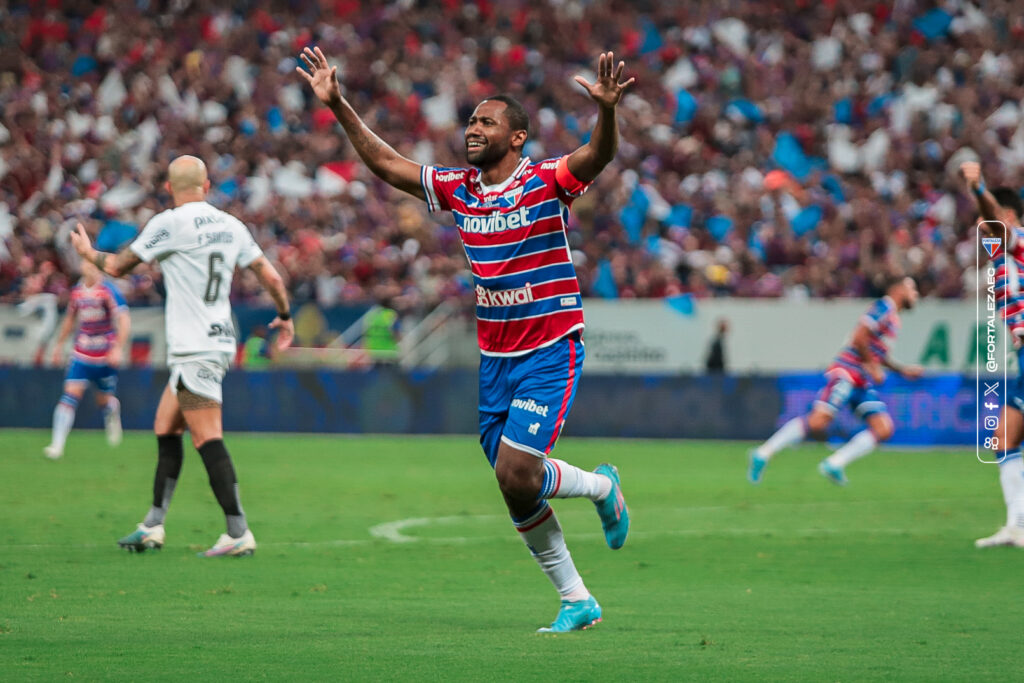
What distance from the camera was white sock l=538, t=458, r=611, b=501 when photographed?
22.9ft

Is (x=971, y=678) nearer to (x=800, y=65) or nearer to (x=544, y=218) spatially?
(x=544, y=218)

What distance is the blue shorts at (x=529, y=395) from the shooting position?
6.82 m

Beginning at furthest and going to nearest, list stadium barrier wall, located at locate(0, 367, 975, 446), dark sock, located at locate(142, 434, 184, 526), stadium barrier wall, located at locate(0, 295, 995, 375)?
1. stadium barrier wall, located at locate(0, 295, 995, 375)
2. stadium barrier wall, located at locate(0, 367, 975, 446)
3. dark sock, located at locate(142, 434, 184, 526)

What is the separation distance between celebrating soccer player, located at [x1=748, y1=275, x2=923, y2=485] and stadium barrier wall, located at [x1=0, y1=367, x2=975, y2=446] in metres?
6.73

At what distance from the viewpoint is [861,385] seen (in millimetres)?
16641

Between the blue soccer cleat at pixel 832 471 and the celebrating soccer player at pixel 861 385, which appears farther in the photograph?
the celebrating soccer player at pixel 861 385

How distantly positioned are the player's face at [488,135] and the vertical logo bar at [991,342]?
4.90 m

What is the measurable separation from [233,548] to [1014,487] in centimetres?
575

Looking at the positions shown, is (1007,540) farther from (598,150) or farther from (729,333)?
(729,333)

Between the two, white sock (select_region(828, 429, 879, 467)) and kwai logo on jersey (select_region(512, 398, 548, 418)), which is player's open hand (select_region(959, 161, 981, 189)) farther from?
white sock (select_region(828, 429, 879, 467))

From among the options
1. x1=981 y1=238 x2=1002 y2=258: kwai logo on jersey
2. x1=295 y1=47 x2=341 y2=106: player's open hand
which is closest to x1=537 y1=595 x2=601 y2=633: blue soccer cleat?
x1=295 y1=47 x2=341 y2=106: player's open hand

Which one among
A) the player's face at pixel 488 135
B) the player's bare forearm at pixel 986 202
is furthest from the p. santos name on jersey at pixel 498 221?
the player's bare forearm at pixel 986 202

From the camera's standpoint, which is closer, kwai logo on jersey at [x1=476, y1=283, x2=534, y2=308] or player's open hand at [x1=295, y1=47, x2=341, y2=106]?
kwai logo on jersey at [x1=476, y1=283, x2=534, y2=308]

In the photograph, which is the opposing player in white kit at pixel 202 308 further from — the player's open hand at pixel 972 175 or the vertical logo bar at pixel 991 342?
the vertical logo bar at pixel 991 342
